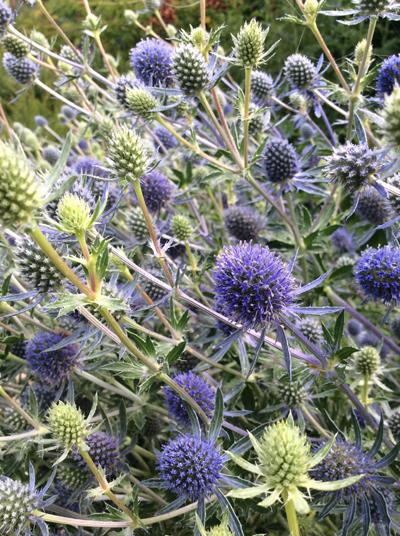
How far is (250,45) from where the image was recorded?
79.7 inches

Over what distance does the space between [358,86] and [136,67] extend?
3.80 feet

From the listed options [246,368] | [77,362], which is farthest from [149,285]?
[246,368]

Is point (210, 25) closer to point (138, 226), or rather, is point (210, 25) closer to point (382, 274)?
point (138, 226)

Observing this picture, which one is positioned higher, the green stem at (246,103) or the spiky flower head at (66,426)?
the green stem at (246,103)

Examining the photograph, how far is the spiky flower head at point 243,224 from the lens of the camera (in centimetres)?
266

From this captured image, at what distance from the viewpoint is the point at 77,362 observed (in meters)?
2.10

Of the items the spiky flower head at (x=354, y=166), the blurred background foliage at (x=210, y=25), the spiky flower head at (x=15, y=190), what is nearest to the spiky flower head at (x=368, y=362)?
the spiky flower head at (x=354, y=166)

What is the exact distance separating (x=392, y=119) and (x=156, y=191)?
157cm

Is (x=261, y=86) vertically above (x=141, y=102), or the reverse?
(x=141, y=102)

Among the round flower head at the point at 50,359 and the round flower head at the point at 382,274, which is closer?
the round flower head at the point at 382,274

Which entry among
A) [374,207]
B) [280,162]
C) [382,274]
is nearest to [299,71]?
[280,162]

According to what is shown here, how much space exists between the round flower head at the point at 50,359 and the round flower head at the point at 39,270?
37cm

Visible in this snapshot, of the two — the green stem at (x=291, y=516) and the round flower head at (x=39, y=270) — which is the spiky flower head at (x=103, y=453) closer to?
the round flower head at (x=39, y=270)

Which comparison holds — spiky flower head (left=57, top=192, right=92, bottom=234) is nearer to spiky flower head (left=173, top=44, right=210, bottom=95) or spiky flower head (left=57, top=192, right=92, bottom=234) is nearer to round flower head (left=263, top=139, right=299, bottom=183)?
spiky flower head (left=173, top=44, right=210, bottom=95)
